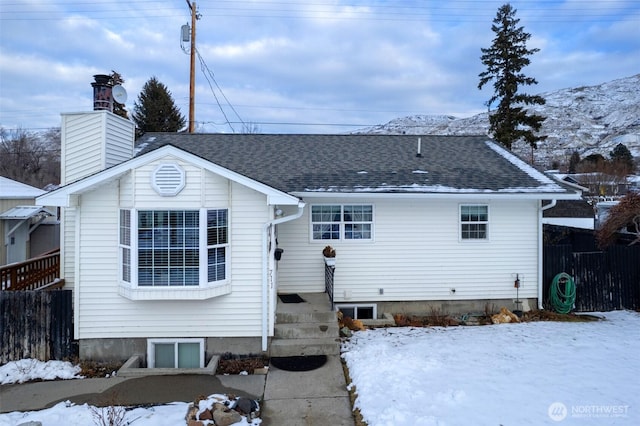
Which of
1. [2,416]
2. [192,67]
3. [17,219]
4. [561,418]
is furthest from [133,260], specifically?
[192,67]

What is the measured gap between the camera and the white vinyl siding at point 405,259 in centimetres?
945

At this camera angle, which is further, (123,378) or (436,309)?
(436,309)

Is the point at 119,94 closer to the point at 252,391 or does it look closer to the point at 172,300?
the point at 172,300

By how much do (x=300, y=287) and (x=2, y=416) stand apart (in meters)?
5.70

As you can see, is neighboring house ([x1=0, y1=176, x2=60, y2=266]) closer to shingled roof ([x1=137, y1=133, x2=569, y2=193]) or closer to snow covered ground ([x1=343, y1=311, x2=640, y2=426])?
shingled roof ([x1=137, y1=133, x2=569, y2=193])

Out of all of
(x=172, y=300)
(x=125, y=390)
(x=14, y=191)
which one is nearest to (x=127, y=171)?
(x=172, y=300)

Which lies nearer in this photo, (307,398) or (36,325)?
(307,398)

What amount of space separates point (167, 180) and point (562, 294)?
9.36 meters

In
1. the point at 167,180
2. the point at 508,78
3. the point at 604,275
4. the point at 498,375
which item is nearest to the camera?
the point at 498,375

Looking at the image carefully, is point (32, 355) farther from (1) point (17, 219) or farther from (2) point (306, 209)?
(1) point (17, 219)

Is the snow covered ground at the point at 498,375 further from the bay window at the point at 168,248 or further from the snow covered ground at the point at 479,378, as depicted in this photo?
the bay window at the point at 168,248

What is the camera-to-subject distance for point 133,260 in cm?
668

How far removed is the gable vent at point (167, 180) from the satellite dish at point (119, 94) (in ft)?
9.88

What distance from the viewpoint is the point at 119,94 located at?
8711 mm
